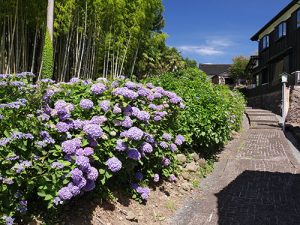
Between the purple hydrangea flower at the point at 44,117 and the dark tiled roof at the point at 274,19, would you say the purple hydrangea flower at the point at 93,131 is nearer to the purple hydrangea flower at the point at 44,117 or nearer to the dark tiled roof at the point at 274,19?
the purple hydrangea flower at the point at 44,117

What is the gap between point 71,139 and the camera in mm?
4152

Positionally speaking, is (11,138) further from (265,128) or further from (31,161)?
(265,128)

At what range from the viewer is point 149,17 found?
52.4ft

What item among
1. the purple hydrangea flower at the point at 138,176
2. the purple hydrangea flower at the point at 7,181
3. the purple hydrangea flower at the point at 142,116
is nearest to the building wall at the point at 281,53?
the purple hydrangea flower at the point at 138,176

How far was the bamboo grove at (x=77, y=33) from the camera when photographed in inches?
526

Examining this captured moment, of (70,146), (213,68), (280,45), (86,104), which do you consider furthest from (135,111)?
(213,68)

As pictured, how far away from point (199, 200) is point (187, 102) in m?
2.43

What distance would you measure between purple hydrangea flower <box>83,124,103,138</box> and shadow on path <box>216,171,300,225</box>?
2.08 m

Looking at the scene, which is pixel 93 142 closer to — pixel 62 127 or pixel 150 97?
pixel 62 127

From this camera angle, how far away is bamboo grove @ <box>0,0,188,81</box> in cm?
1337

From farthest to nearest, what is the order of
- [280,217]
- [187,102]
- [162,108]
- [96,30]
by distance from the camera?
[96,30]
[187,102]
[162,108]
[280,217]

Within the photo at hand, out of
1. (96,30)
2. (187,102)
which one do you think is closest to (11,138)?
(187,102)

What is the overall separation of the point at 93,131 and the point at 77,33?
11.5 meters

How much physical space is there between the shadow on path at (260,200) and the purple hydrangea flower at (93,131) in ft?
6.84
